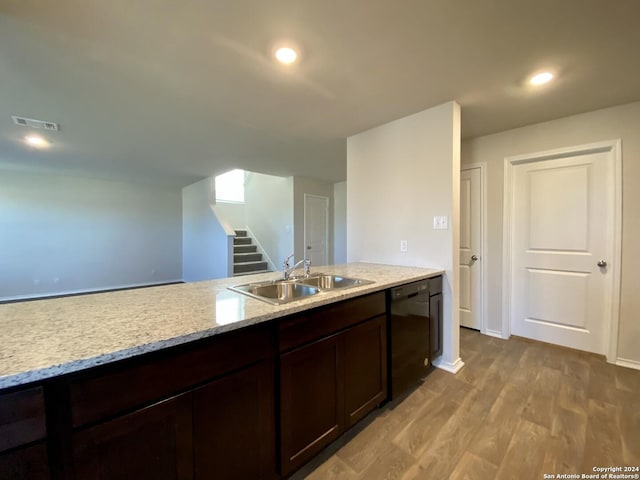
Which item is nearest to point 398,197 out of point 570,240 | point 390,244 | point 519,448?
point 390,244

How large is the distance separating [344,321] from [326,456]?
0.74 m

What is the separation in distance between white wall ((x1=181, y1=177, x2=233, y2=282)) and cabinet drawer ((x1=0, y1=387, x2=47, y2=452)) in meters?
4.41

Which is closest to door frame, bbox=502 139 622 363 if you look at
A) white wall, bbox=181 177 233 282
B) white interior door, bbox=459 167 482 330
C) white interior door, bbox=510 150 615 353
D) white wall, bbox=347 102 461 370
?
white interior door, bbox=510 150 615 353

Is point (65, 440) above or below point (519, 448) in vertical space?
above

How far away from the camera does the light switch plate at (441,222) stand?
7.76 feet

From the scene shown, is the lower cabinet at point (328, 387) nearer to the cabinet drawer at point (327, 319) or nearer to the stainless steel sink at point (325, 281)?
the cabinet drawer at point (327, 319)

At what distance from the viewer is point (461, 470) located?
1.41 m

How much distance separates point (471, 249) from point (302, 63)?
271 cm

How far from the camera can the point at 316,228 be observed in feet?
19.7

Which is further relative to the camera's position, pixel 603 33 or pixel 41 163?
pixel 41 163

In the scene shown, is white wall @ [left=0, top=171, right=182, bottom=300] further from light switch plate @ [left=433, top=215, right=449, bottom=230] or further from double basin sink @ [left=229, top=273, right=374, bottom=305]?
light switch plate @ [left=433, top=215, right=449, bottom=230]

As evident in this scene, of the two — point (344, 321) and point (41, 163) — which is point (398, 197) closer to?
point (344, 321)

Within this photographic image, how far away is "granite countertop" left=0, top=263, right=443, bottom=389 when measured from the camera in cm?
76

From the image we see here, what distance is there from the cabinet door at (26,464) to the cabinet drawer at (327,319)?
0.78 metres
